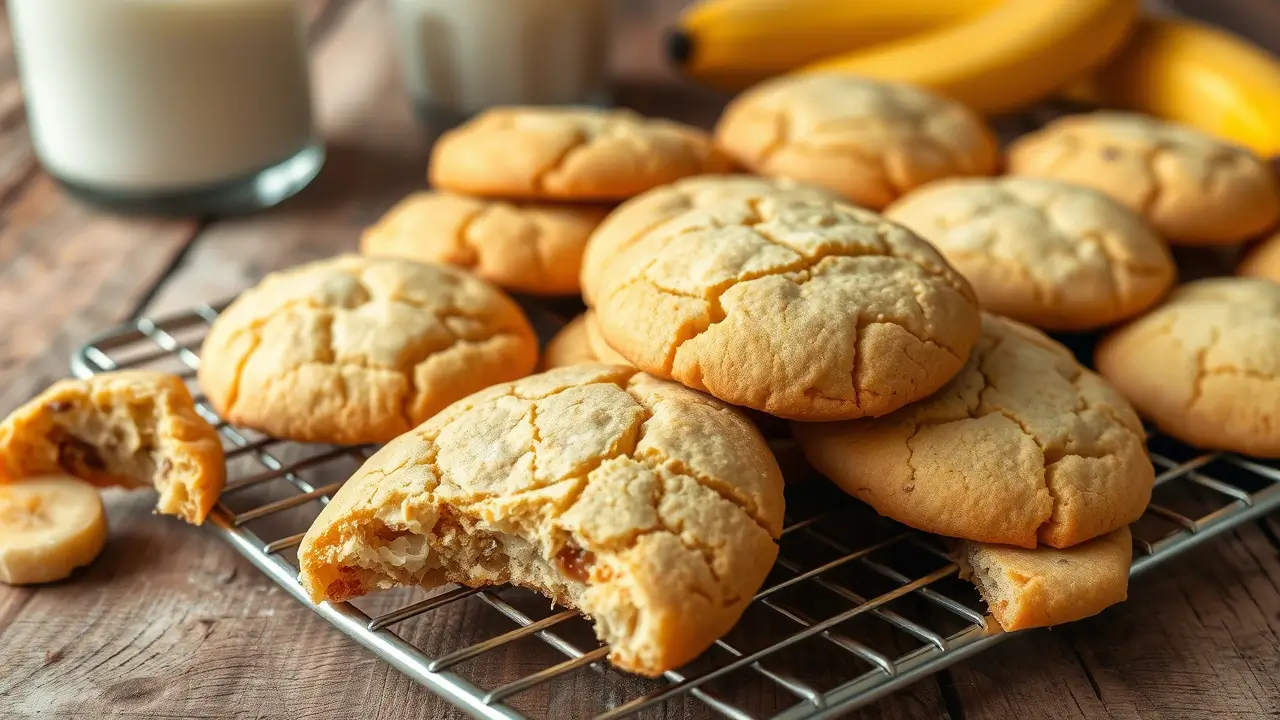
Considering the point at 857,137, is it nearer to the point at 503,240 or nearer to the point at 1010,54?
the point at 503,240

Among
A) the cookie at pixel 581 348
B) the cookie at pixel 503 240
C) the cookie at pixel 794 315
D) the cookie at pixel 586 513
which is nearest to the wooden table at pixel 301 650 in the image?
the cookie at pixel 586 513

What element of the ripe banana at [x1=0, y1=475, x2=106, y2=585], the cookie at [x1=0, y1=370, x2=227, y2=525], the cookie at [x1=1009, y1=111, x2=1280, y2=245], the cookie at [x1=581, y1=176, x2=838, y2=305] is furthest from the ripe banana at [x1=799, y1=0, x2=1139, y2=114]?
the ripe banana at [x1=0, y1=475, x2=106, y2=585]

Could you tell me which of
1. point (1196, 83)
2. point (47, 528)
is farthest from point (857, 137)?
point (47, 528)

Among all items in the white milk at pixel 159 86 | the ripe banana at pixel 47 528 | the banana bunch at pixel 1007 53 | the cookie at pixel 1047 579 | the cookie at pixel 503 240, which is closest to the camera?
the cookie at pixel 1047 579

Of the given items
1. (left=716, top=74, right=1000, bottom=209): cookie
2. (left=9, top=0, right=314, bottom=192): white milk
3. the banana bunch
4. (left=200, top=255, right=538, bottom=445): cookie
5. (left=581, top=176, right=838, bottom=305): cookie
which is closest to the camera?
(left=200, top=255, right=538, bottom=445): cookie

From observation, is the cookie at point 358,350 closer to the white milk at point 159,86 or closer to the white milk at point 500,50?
the white milk at point 159,86

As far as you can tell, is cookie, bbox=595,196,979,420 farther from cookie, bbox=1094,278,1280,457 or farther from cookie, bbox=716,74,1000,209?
cookie, bbox=716,74,1000,209

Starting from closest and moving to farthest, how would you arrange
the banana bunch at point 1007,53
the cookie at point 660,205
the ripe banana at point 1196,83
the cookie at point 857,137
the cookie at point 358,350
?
the cookie at point 358,350 < the cookie at point 660,205 < the cookie at point 857,137 < the ripe banana at point 1196,83 < the banana bunch at point 1007,53
